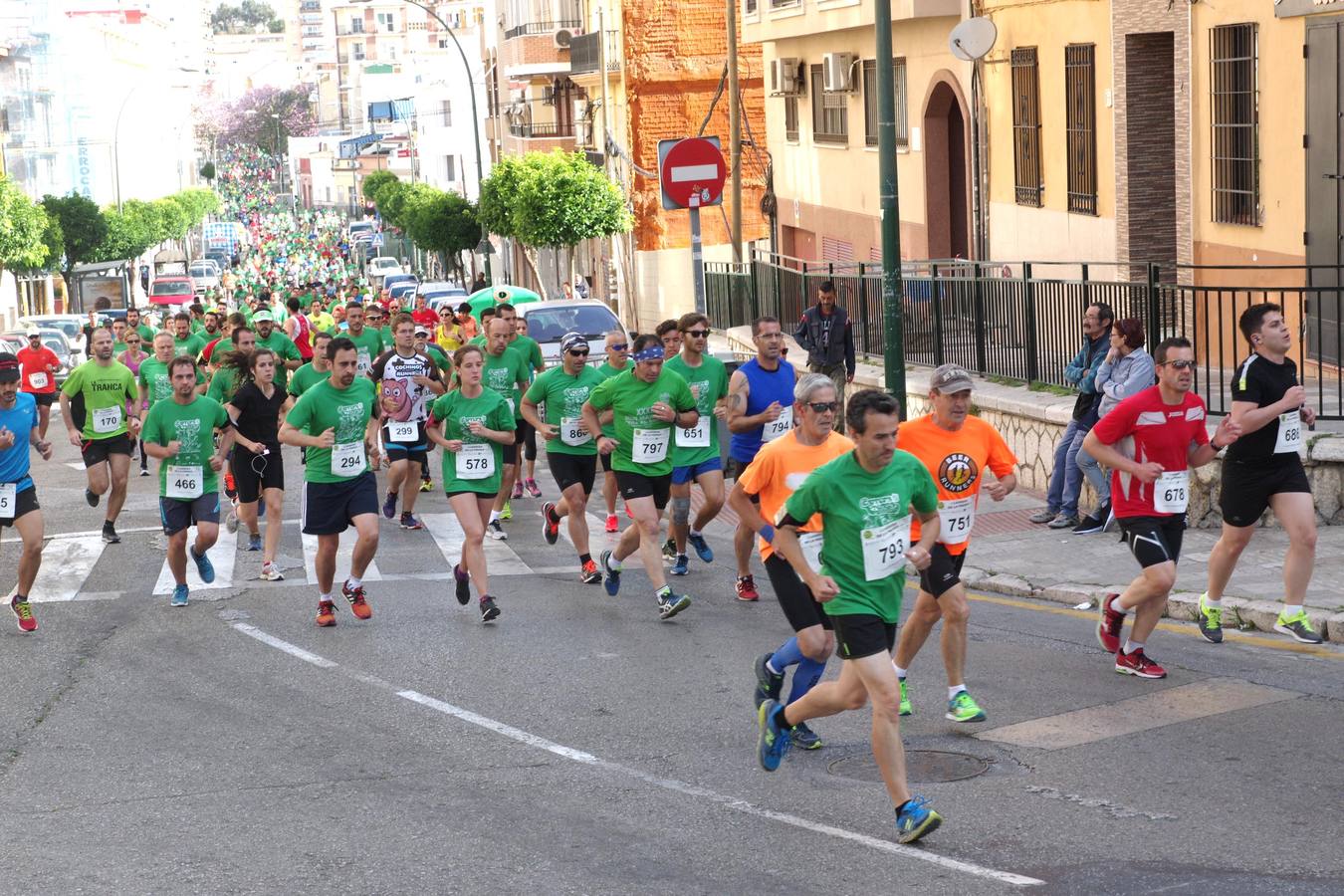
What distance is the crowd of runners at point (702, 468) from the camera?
7391 millimetres

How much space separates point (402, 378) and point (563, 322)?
365 inches

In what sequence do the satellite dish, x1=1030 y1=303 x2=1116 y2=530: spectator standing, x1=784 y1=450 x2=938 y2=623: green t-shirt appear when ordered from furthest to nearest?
the satellite dish, x1=1030 y1=303 x2=1116 y2=530: spectator standing, x1=784 y1=450 x2=938 y2=623: green t-shirt

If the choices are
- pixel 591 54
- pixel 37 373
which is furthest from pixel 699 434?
pixel 591 54

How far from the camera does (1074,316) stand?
1614cm

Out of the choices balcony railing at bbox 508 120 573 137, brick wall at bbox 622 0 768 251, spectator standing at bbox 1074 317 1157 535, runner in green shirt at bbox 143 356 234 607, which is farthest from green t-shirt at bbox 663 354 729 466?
balcony railing at bbox 508 120 573 137

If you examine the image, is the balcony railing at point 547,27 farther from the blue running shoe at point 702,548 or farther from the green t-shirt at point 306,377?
the blue running shoe at point 702,548

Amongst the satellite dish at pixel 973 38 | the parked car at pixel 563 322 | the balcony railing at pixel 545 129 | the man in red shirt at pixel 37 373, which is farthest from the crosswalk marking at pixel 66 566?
the balcony railing at pixel 545 129

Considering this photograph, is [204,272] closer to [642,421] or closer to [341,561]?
[341,561]

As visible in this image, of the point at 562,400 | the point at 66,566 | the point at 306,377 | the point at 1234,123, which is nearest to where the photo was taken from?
the point at 562,400

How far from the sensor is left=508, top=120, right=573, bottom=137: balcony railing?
192 ft

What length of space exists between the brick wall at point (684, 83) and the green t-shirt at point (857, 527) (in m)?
38.1

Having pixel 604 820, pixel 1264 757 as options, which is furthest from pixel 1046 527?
pixel 604 820

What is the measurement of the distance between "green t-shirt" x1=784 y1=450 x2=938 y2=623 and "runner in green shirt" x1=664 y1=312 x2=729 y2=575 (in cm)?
551

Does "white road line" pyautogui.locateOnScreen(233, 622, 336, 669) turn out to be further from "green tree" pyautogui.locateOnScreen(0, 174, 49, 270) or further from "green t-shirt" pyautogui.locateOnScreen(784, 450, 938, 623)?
"green tree" pyautogui.locateOnScreen(0, 174, 49, 270)
